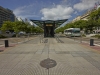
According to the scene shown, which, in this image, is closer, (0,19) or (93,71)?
(93,71)

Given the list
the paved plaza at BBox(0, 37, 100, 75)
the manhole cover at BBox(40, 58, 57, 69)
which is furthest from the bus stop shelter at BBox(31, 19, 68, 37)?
the manhole cover at BBox(40, 58, 57, 69)

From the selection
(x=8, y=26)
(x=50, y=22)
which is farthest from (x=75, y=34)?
(x=8, y=26)

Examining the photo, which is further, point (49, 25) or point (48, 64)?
point (49, 25)

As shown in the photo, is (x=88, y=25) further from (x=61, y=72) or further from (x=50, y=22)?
(x=61, y=72)

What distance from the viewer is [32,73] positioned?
18.0 ft

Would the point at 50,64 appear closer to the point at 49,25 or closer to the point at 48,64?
the point at 48,64

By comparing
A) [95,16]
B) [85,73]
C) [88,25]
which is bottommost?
[85,73]

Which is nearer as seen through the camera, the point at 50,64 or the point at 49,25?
the point at 50,64

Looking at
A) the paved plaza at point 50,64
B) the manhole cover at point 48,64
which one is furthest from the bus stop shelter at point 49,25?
the manhole cover at point 48,64

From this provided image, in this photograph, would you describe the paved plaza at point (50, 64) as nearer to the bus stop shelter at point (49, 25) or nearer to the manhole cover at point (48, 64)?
the manhole cover at point (48, 64)

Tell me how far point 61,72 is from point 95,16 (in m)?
48.8

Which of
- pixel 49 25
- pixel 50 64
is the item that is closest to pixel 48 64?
pixel 50 64

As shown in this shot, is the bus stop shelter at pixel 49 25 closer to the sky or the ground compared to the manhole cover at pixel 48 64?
closer to the sky

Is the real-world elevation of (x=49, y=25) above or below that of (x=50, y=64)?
above
